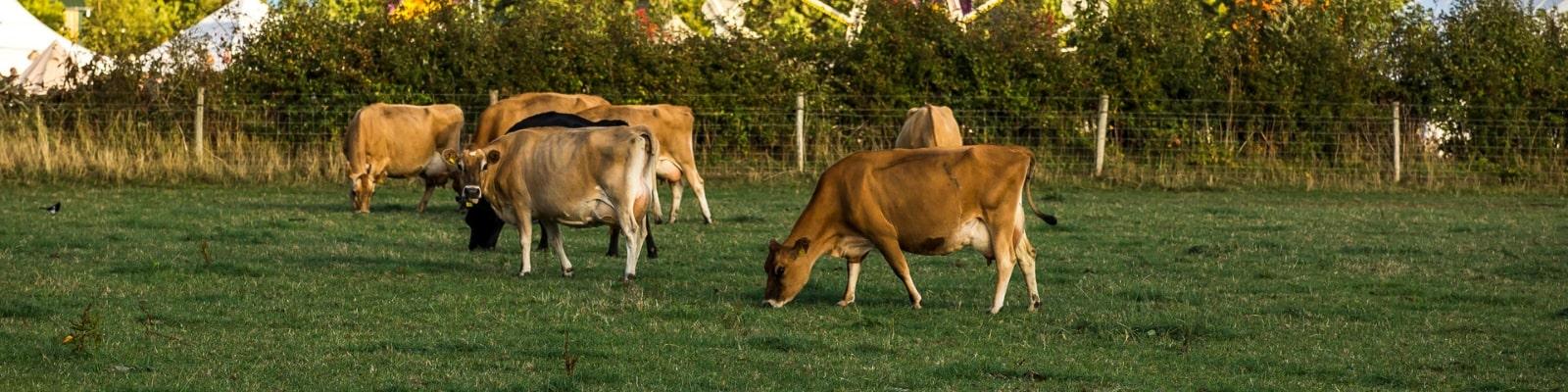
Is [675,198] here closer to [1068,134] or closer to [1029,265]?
[1029,265]

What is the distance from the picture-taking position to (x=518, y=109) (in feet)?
68.9

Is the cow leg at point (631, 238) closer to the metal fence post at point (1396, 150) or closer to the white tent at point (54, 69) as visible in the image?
the metal fence post at point (1396, 150)

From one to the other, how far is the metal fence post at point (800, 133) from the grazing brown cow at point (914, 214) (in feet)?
49.6

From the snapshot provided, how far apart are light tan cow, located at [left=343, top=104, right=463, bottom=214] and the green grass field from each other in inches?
124

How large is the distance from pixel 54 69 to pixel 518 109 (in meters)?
15.8

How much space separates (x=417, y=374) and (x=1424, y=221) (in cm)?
1329

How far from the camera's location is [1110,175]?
26.2 m

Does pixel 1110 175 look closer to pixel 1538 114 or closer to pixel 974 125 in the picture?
pixel 974 125

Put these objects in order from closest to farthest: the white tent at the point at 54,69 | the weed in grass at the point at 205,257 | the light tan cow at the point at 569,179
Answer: the light tan cow at the point at 569,179, the weed in grass at the point at 205,257, the white tent at the point at 54,69

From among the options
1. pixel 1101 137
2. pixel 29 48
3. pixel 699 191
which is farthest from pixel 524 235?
pixel 29 48

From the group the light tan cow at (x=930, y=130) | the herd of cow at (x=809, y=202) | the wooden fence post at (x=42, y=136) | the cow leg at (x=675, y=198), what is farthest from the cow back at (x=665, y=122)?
the wooden fence post at (x=42, y=136)

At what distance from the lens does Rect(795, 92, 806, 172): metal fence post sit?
26594 mm

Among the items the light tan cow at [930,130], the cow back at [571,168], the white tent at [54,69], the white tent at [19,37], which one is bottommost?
the cow back at [571,168]

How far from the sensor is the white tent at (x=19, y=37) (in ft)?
123
